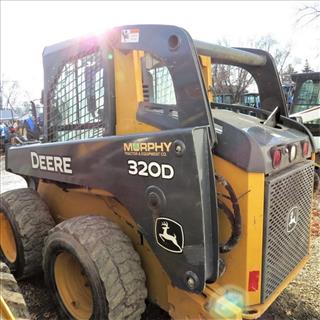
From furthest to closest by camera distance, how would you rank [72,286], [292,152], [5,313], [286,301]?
[286,301] < [72,286] < [292,152] < [5,313]

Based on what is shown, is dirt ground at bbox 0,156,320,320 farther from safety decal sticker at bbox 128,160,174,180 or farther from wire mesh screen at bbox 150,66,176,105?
wire mesh screen at bbox 150,66,176,105

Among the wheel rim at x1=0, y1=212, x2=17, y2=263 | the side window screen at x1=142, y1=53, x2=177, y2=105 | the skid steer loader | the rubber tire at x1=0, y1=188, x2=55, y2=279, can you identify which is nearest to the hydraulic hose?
the skid steer loader

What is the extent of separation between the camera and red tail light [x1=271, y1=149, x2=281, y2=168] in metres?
2.28

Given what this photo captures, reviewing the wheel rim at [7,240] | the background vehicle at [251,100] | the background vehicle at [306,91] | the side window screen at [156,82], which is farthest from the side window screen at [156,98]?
the background vehicle at [251,100]

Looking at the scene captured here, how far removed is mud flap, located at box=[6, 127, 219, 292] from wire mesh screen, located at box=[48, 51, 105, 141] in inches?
15.0

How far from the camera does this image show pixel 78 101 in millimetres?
3105

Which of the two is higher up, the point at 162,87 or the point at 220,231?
the point at 162,87

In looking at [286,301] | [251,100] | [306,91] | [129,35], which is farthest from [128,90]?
[251,100]

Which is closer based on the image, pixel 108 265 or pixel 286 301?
pixel 108 265

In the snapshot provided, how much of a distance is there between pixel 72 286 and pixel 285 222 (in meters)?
1.67

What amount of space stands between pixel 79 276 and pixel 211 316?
1.17 meters

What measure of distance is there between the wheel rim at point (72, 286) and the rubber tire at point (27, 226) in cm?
59

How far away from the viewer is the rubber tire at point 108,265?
2465 millimetres

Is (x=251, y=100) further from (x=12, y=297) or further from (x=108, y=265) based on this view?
(x=12, y=297)
